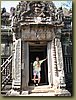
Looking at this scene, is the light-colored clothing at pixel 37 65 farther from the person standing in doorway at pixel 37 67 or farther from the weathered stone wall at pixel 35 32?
the weathered stone wall at pixel 35 32

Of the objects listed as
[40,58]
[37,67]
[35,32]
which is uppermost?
[35,32]

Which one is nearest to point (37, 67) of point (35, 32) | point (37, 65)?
point (37, 65)

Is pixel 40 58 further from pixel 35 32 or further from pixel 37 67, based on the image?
pixel 35 32

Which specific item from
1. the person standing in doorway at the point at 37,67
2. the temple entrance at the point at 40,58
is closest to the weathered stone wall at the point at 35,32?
the temple entrance at the point at 40,58

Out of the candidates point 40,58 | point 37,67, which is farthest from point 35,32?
point 37,67

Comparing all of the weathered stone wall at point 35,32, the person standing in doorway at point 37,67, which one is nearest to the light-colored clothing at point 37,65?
the person standing in doorway at point 37,67

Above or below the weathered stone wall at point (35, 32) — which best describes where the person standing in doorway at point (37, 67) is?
below

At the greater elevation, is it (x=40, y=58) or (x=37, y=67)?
(x=40, y=58)

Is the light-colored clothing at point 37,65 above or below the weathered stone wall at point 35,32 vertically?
below

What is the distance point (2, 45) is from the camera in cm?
332

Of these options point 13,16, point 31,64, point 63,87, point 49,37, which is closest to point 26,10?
point 13,16

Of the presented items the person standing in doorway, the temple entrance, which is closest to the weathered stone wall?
the temple entrance

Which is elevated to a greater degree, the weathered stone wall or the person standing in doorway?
the weathered stone wall

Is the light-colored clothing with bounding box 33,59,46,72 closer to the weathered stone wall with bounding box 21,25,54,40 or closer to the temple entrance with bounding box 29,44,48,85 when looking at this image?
the temple entrance with bounding box 29,44,48,85
